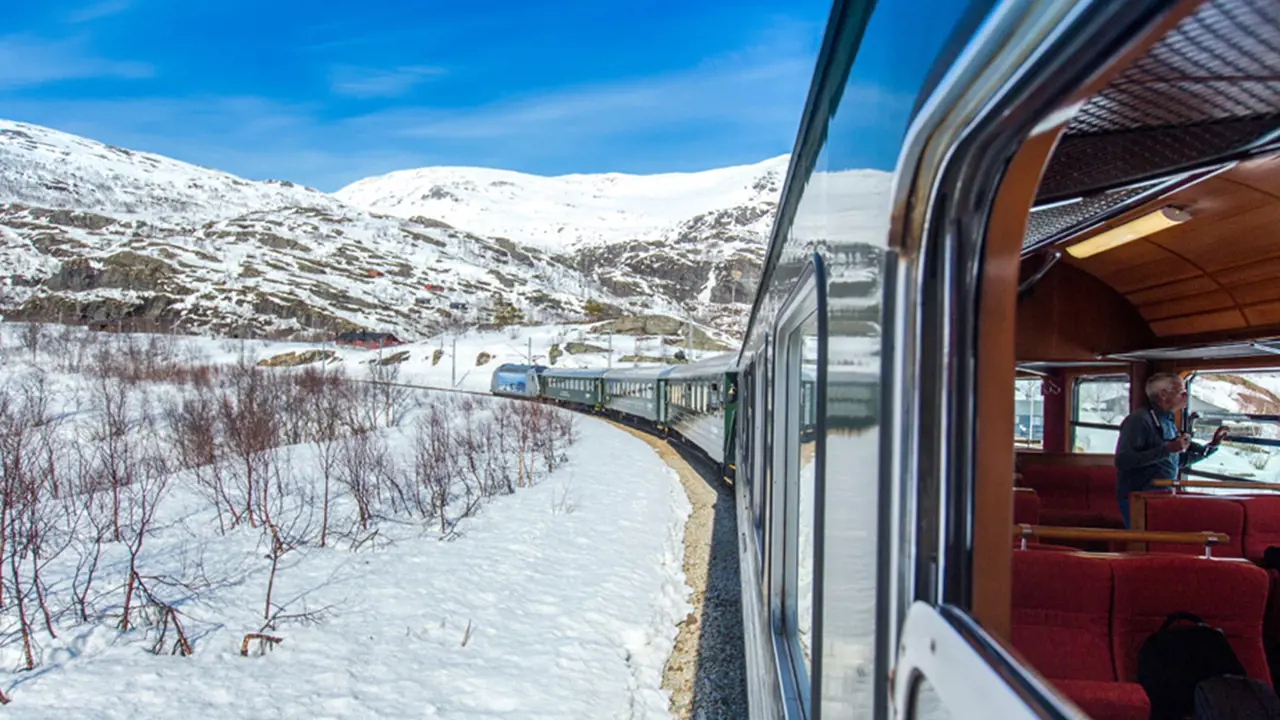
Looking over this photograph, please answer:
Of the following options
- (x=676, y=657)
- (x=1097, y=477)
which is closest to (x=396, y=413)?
(x=676, y=657)

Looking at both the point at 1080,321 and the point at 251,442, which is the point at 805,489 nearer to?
the point at 1080,321

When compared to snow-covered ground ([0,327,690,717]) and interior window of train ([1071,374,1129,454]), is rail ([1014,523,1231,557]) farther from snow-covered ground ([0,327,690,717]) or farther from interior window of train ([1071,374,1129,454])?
interior window of train ([1071,374,1129,454])

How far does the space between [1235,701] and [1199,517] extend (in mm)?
2124

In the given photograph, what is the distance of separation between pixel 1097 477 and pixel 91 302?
3283 inches

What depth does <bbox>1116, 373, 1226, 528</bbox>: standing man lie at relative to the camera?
425 cm

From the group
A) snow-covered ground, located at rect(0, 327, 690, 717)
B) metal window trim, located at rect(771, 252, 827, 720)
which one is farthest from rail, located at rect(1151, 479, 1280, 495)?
snow-covered ground, located at rect(0, 327, 690, 717)

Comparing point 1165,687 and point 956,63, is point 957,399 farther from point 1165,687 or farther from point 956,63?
point 1165,687

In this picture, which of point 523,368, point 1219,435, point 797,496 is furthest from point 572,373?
point 797,496

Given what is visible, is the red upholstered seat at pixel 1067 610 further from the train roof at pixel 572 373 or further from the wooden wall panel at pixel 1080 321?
the train roof at pixel 572 373

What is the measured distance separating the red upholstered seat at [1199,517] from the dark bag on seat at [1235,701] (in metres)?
1.89

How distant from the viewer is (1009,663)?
757 millimetres

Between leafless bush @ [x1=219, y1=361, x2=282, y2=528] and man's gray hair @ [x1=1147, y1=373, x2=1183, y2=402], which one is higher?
man's gray hair @ [x1=1147, y1=373, x2=1183, y2=402]

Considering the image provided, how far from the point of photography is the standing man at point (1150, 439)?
4.25m

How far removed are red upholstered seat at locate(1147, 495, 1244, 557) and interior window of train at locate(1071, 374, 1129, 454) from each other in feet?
10.0
